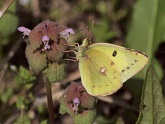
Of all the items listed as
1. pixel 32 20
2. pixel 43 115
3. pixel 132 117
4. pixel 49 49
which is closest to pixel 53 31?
pixel 49 49

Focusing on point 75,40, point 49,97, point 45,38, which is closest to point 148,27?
point 75,40

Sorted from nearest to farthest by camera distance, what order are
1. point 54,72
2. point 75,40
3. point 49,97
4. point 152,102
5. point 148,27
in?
point 54,72 < point 152,102 < point 49,97 < point 148,27 < point 75,40

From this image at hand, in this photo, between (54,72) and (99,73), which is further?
(99,73)

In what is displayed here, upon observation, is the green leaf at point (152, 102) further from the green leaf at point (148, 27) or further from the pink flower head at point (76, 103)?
the green leaf at point (148, 27)

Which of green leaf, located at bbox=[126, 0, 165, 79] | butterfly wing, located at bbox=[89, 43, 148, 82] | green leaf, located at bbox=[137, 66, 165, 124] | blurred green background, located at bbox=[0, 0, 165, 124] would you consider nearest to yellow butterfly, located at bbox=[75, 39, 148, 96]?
butterfly wing, located at bbox=[89, 43, 148, 82]

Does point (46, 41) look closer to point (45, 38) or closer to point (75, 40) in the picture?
point (45, 38)

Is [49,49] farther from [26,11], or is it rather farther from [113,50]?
[26,11]

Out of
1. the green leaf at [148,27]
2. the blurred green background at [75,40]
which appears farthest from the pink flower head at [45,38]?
the green leaf at [148,27]
